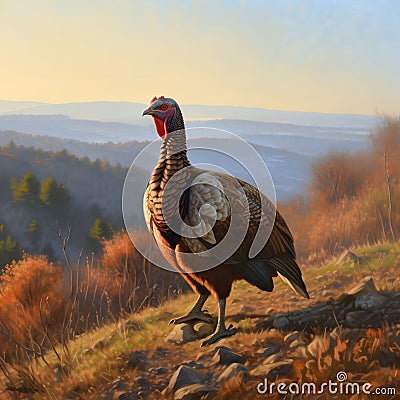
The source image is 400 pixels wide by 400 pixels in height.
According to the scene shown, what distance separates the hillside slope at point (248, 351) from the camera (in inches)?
125

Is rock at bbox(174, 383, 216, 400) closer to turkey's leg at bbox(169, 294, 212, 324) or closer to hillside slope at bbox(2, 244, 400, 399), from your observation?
hillside slope at bbox(2, 244, 400, 399)

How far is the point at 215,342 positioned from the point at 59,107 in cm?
327

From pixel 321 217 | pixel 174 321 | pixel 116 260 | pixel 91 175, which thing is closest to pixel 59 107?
pixel 91 175

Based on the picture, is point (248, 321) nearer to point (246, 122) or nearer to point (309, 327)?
point (309, 327)

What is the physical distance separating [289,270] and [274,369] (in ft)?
2.76

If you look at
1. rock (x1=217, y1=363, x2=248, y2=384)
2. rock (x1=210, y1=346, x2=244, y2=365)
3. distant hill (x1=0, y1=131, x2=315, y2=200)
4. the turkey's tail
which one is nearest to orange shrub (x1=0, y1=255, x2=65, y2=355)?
distant hill (x1=0, y1=131, x2=315, y2=200)

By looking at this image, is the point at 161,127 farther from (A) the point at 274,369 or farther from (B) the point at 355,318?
(B) the point at 355,318

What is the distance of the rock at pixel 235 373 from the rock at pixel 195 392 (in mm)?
115

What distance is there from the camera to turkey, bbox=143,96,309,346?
3543 millimetres

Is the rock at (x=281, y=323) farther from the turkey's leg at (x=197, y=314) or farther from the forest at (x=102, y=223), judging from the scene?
the forest at (x=102, y=223)

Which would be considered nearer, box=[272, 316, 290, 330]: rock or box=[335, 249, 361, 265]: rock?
box=[272, 316, 290, 330]: rock

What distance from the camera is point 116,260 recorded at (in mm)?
5512

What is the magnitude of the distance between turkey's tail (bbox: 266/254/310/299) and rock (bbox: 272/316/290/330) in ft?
0.78

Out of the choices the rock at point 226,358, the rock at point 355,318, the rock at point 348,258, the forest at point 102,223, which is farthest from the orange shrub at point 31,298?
the rock at point 348,258
